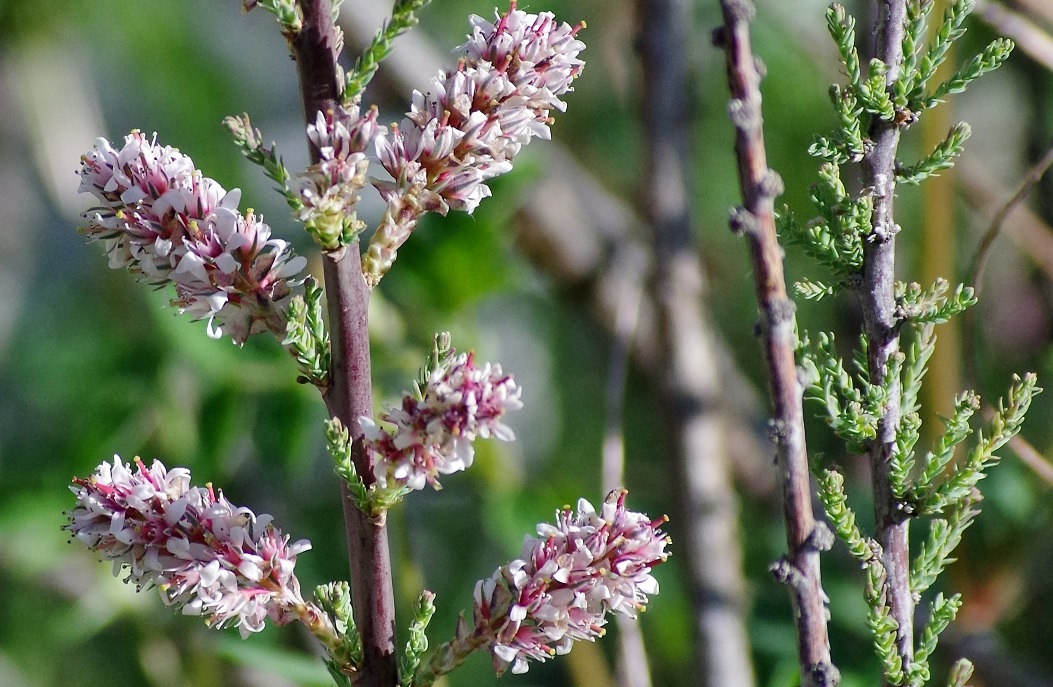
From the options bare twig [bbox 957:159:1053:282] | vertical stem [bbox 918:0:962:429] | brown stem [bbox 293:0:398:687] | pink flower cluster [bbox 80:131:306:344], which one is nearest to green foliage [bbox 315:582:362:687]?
brown stem [bbox 293:0:398:687]

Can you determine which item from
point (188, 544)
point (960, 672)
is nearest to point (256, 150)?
point (188, 544)

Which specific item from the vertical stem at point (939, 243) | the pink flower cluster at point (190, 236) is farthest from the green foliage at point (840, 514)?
the vertical stem at point (939, 243)

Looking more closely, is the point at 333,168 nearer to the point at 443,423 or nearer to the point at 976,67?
the point at 443,423

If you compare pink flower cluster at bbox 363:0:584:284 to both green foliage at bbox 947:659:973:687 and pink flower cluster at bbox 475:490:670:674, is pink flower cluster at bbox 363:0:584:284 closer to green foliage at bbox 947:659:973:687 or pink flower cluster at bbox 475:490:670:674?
pink flower cluster at bbox 475:490:670:674

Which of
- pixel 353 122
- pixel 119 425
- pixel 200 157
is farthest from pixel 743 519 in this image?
pixel 353 122

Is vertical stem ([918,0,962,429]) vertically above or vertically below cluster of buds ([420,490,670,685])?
above

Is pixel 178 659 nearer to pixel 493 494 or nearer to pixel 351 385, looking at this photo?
pixel 493 494
